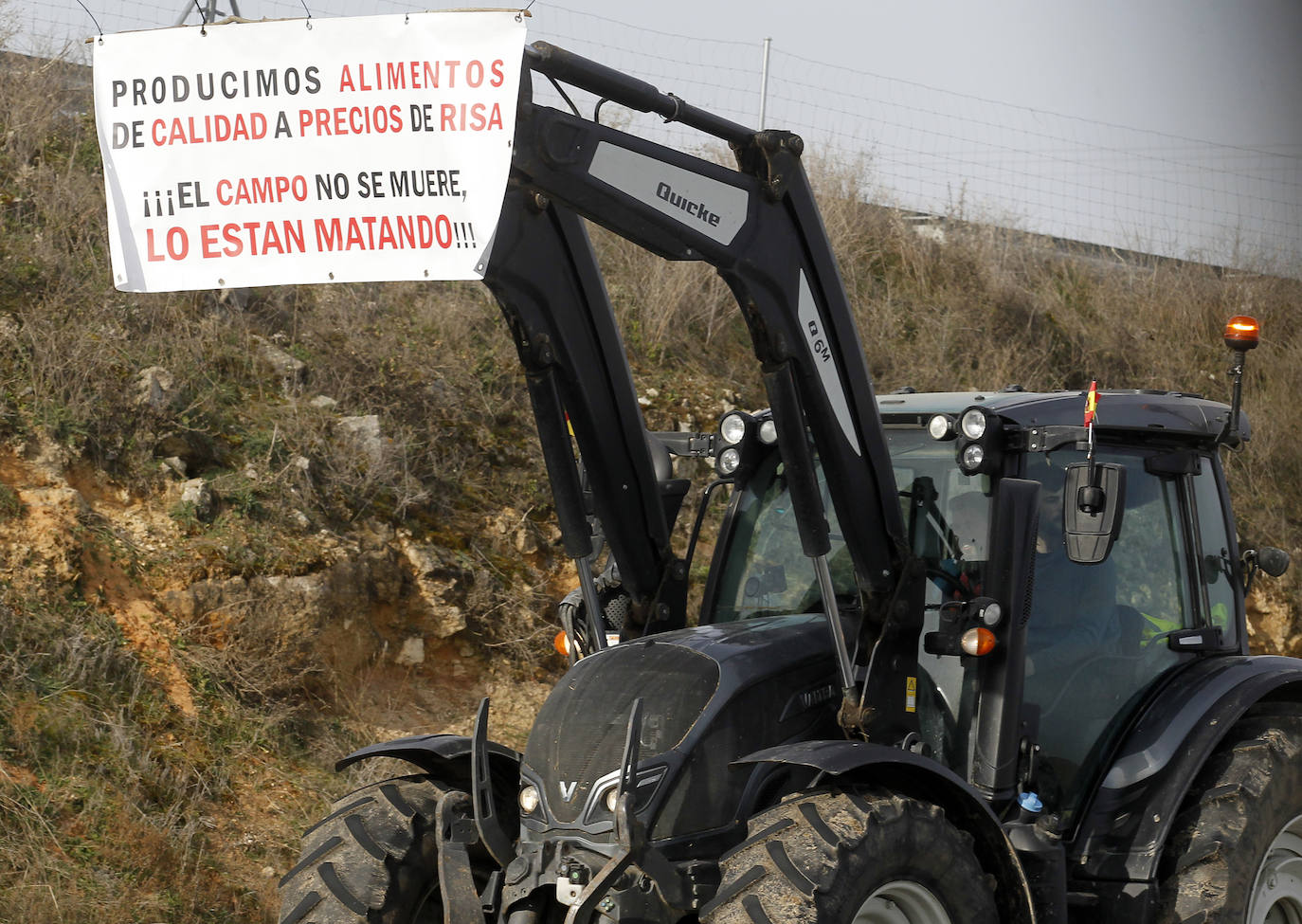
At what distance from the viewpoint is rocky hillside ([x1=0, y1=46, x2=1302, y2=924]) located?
6.12 m

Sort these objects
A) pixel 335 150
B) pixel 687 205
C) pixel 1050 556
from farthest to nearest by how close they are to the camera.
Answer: pixel 1050 556
pixel 687 205
pixel 335 150

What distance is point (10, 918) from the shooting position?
17.0 feet

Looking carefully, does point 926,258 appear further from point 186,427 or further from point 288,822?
point 288,822

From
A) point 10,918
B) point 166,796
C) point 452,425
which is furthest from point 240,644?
point 452,425

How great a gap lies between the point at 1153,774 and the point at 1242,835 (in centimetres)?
33

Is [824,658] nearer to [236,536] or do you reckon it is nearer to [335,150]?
[335,150]

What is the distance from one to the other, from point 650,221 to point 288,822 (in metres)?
4.25

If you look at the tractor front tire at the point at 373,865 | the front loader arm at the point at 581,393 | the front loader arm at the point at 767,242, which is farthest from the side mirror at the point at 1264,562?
the tractor front tire at the point at 373,865

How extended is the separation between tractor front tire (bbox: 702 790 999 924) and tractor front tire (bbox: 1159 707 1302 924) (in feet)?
3.06

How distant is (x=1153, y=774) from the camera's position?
14.5 feet

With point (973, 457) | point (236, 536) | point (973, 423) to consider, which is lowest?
point (236, 536)

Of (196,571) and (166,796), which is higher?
(196,571)

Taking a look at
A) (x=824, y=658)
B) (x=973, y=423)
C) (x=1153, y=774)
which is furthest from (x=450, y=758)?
Answer: (x=1153, y=774)

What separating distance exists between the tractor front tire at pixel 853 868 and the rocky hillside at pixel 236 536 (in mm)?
3421
